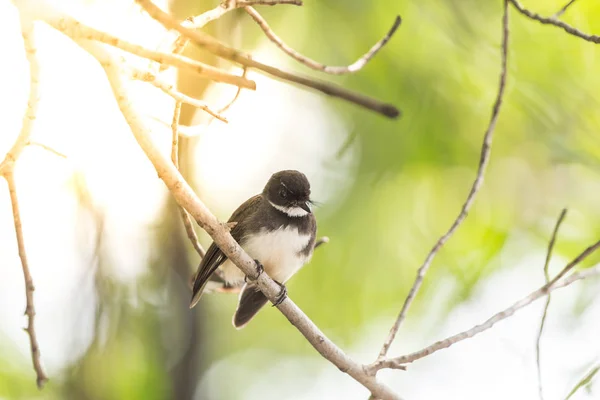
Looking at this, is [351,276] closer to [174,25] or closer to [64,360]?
[64,360]

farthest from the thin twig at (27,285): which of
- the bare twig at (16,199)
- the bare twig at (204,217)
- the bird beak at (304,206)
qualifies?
the bird beak at (304,206)

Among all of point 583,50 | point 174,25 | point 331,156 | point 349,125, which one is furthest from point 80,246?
point 583,50

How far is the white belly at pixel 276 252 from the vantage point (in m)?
1.88

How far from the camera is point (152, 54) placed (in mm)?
848

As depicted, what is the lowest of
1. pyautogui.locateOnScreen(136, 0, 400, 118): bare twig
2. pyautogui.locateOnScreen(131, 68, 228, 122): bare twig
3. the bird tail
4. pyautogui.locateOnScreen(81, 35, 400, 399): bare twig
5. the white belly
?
pyautogui.locateOnScreen(136, 0, 400, 118): bare twig

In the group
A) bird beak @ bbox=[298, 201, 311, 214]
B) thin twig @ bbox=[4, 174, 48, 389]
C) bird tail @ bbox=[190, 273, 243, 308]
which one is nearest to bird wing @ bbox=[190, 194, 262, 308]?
bird tail @ bbox=[190, 273, 243, 308]

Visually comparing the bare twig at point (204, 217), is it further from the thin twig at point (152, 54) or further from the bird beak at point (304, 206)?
the bird beak at point (304, 206)

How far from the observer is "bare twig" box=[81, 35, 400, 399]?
43.7 inches

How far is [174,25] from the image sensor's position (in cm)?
80

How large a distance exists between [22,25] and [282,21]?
166 centimetres

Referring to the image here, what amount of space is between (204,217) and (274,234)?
69 cm

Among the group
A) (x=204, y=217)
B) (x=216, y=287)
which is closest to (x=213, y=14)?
(x=204, y=217)

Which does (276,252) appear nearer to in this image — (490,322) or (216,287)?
(216,287)

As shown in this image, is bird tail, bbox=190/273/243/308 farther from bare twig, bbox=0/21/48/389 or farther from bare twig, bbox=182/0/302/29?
bare twig, bbox=182/0/302/29
